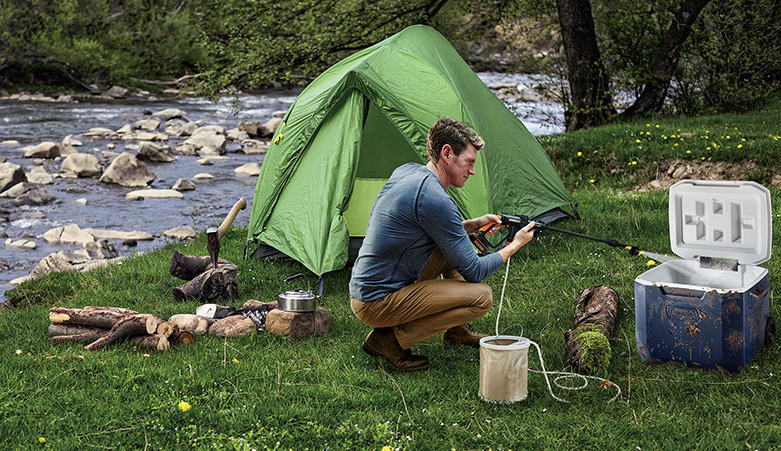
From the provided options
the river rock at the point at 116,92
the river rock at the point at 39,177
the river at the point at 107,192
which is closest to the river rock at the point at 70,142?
the river at the point at 107,192

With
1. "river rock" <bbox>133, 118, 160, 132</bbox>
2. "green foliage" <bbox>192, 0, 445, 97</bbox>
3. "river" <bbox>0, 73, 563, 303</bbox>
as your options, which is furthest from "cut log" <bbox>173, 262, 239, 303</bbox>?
"river rock" <bbox>133, 118, 160, 132</bbox>

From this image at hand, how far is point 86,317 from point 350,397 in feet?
6.32

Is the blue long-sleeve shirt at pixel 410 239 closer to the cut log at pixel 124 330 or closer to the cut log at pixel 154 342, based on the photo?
the cut log at pixel 154 342

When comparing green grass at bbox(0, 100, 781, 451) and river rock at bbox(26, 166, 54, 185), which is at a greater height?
river rock at bbox(26, 166, 54, 185)

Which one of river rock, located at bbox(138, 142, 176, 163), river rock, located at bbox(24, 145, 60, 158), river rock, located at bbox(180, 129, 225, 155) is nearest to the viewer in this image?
river rock, located at bbox(24, 145, 60, 158)

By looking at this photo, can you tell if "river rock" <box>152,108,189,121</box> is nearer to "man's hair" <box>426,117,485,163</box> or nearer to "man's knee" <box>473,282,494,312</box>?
"man's hair" <box>426,117,485,163</box>

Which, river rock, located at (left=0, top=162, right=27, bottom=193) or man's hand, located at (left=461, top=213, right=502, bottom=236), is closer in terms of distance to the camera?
man's hand, located at (left=461, top=213, right=502, bottom=236)

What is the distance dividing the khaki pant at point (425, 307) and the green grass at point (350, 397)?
261mm

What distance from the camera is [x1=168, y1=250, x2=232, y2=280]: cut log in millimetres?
5590

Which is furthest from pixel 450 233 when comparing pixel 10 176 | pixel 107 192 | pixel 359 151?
Result: pixel 10 176

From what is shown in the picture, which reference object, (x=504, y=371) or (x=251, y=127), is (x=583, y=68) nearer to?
(x=504, y=371)

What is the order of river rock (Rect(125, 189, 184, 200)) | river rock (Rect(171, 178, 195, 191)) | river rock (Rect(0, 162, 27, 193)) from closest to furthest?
1. river rock (Rect(125, 189, 184, 200))
2. river rock (Rect(0, 162, 27, 193))
3. river rock (Rect(171, 178, 195, 191))

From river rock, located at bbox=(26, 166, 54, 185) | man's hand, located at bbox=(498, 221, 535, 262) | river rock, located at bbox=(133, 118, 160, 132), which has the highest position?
river rock, located at bbox=(133, 118, 160, 132)

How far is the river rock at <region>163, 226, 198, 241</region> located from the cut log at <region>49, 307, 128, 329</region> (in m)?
3.91
